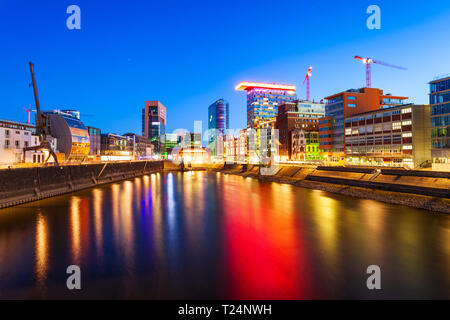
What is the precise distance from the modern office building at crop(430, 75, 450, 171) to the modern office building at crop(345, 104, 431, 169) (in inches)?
133

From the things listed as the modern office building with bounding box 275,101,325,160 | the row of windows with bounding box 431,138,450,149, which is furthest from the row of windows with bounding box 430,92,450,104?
the modern office building with bounding box 275,101,325,160

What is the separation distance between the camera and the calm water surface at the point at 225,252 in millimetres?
13352

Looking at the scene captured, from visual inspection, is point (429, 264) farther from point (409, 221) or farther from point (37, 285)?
point (37, 285)

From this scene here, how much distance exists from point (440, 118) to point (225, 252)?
93.5 m

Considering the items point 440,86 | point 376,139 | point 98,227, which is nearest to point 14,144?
point 98,227

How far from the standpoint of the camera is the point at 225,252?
18.9 metres

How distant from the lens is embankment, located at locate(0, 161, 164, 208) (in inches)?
1315

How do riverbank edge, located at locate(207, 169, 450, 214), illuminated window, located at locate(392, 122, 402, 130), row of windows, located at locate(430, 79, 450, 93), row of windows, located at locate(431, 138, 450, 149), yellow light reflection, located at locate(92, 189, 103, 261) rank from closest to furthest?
yellow light reflection, located at locate(92, 189, 103, 261) → riverbank edge, located at locate(207, 169, 450, 214) → row of windows, located at locate(431, 138, 450, 149) → row of windows, located at locate(430, 79, 450, 93) → illuminated window, located at locate(392, 122, 402, 130)

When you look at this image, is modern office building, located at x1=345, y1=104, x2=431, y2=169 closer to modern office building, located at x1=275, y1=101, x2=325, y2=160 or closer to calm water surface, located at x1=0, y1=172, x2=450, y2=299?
modern office building, located at x1=275, y1=101, x2=325, y2=160

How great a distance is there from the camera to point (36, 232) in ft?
75.5

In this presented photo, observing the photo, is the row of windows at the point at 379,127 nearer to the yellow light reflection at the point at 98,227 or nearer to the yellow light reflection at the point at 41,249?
the yellow light reflection at the point at 98,227

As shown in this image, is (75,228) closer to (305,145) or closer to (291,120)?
(305,145)
